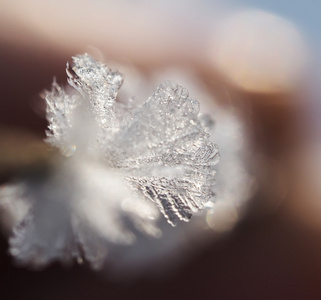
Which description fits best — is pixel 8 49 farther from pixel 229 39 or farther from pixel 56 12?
pixel 229 39

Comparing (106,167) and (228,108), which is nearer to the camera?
(106,167)

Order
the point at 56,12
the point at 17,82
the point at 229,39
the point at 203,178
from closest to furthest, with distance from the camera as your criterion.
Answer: the point at 203,178, the point at 17,82, the point at 56,12, the point at 229,39

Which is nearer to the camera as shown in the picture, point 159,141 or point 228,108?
point 159,141

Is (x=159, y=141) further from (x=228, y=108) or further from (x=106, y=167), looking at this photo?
(x=228, y=108)

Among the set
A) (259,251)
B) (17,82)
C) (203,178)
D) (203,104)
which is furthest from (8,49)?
(259,251)

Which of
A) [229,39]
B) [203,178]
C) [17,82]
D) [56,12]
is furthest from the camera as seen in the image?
[229,39]

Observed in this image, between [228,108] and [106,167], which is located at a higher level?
[228,108]

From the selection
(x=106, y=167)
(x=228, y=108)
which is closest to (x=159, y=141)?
(x=106, y=167)

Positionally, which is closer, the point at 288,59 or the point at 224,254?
the point at 224,254
